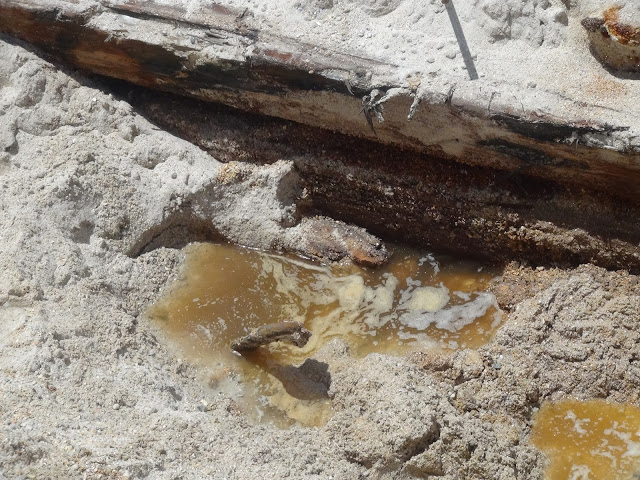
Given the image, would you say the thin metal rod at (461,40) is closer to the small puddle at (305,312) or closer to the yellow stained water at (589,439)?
the small puddle at (305,312)

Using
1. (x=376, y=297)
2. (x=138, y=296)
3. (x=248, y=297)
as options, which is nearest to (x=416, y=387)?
(x=376, y=297)

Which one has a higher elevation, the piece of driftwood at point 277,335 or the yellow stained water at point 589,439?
the piece of driftwood at point 277,335

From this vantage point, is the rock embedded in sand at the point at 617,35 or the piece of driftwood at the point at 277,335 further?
the piece of driftwood at the point at 277,335

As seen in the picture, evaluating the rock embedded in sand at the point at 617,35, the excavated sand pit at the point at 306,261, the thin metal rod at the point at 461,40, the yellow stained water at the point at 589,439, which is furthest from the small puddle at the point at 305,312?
the rock embedded in sand at the point at 617,35

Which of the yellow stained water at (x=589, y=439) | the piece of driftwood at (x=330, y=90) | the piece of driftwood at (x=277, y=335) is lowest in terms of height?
the yellow stained water at (x=589, y=439)

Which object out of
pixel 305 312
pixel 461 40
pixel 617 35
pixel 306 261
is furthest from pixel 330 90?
pixel 617 35

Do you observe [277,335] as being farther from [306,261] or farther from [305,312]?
[306,261]

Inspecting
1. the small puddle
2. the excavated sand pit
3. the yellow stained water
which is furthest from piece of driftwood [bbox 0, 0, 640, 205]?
the yellow stained water
